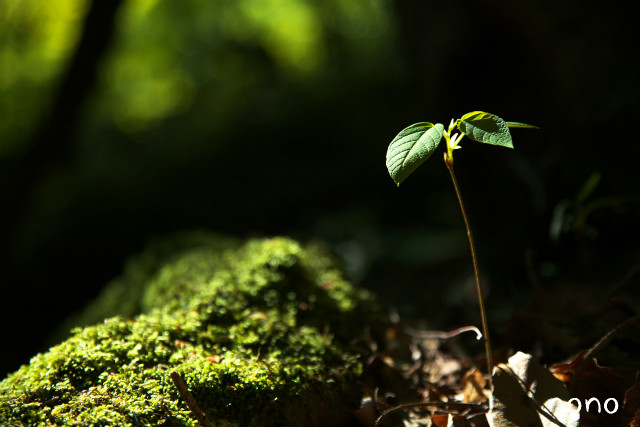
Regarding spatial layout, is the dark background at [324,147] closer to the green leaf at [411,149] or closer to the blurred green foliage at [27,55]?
the blurred green foliage at [27,55]

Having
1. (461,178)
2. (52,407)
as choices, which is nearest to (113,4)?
(461,178)

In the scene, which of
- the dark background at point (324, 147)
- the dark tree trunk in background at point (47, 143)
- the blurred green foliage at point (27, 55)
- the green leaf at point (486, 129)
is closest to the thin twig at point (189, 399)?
the green leaf at point (486, 129)

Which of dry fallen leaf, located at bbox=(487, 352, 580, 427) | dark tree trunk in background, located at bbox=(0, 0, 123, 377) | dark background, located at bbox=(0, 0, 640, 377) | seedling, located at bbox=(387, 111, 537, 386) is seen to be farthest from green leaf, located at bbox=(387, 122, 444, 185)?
dark tree trunk in background, located at bbox=(0, 0, 123, 377)

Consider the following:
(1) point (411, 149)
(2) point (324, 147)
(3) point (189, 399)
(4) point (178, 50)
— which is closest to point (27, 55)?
(4) point (178, 50)

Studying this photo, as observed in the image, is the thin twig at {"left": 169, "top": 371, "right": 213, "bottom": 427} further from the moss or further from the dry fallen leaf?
the dry fallen leaf

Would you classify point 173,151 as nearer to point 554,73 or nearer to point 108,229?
point 108,229
